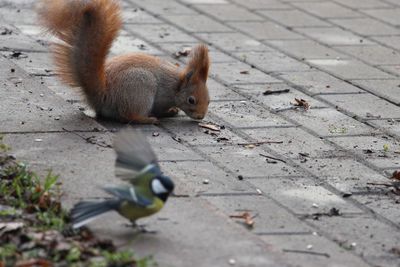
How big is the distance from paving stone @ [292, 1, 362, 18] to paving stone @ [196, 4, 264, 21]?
0.73 m

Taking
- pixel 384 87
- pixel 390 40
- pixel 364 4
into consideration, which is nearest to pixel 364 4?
pixel 364 4

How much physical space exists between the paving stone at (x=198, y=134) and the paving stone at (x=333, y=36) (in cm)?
281

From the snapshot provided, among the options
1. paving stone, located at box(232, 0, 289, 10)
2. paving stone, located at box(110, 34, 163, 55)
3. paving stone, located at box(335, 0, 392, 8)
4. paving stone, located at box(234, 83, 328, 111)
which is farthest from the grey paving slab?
paving stone, located at box(234, 83, 328, 111)

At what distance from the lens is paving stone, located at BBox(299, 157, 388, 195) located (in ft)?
20.5

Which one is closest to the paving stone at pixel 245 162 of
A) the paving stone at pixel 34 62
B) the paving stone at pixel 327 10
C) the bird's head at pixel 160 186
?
the bird's head at pixel 160 186

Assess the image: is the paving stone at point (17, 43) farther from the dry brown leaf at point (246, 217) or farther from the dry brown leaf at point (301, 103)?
the dry brown leaf at point (246, 217)

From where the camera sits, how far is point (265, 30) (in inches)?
400

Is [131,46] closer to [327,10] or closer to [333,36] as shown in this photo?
[333,36]

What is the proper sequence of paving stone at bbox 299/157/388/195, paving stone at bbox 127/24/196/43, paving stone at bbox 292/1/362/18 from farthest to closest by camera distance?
paving stone at bbox 292/1/362/18 < paving stone at bbox 127/24/196/43 < paving stone at bbox 299/157/388/195

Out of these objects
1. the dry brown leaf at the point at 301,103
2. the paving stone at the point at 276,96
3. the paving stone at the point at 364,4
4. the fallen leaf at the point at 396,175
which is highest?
the paving stone at the point at 364,4

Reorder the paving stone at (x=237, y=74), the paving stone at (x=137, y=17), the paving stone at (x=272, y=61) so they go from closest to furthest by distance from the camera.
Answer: the paving stone at (x=237, y=74) < the paving stone at (x=272, y=61) < the paving stone at (x=137, y=17)

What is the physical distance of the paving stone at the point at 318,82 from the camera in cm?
836

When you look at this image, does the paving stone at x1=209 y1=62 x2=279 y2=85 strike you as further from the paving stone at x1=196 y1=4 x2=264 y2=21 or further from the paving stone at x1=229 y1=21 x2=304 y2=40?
the paving stone at x1=196 y1=4 x2=264 y2=21

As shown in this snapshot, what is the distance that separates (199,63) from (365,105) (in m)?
1.53
